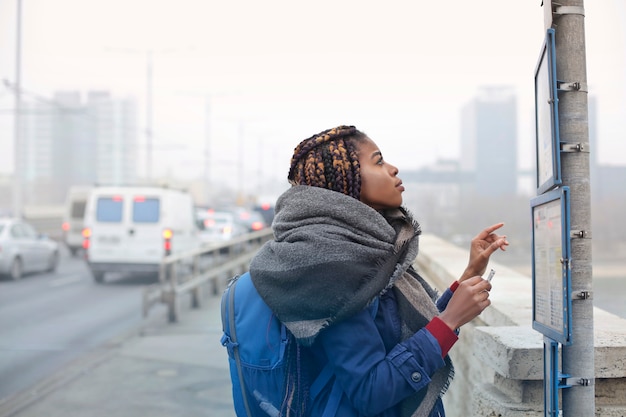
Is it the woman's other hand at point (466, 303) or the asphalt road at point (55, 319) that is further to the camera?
the asphalt road at point (55, 319)

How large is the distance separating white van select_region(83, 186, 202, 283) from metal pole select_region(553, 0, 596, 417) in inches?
569

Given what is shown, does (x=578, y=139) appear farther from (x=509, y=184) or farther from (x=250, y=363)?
(x=509, y=184)

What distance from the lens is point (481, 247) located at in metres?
2.35

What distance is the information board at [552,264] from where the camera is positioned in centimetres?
195

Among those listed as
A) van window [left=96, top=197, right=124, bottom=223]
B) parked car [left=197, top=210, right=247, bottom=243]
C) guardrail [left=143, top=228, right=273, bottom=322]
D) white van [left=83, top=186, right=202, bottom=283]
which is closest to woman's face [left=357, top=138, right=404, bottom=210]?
guardrail [left=143, top=228, right=273, bottom=322]

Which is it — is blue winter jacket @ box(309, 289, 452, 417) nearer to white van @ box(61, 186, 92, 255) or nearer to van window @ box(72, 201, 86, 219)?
white van @ box(61, 186, 92, 255)

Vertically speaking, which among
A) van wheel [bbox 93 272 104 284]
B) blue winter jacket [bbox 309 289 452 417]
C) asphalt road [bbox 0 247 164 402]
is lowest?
asphalt road [bbox 0 247 164 402]

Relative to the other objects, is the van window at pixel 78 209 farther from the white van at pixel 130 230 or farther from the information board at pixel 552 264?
the information board at pixel 552 264

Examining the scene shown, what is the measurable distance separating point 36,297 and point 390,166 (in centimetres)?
1327

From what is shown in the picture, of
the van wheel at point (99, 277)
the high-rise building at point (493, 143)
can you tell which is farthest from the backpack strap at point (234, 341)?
the van wheel at point (99, 277)

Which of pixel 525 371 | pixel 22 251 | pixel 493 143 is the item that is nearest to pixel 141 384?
pixel 525 371

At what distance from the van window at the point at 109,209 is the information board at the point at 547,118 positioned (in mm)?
14756

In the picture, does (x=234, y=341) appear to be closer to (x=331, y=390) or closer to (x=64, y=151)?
(x=331, y=390)

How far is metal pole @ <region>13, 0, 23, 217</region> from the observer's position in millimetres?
27456
